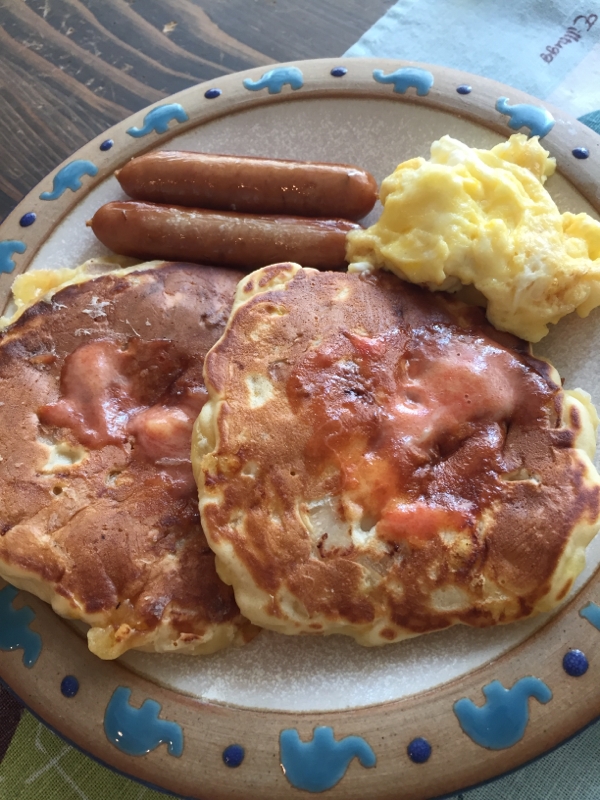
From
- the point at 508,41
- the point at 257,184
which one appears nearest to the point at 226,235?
the point at 257,184

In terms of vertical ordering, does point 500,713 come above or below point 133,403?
above

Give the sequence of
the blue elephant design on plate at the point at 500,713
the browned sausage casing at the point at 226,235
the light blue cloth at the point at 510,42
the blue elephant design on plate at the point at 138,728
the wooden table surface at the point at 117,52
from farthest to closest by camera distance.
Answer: the wooden table surface at the point at 117,52 → the light blue cloth at the point at 510,42 → the browned sausage casing at the point at 226,235 → the blue elephant design on plate at the point at 138,728 → the blue elephant design on plate at the point at 500,713

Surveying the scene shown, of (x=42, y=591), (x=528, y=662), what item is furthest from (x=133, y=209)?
(x=528, y=662)

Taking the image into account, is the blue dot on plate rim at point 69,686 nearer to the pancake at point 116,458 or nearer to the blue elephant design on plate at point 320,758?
the pancake at point 116,458

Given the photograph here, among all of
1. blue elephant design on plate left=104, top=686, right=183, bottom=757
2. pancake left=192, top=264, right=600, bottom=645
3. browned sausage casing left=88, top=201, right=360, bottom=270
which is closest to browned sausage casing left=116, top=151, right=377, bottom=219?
browned sausage casing left=88, top=201, right=360, bottom=270

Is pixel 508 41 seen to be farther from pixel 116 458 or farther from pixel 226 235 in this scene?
pixel 116 458

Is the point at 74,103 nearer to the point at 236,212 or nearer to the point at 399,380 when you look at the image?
the point at 236,212

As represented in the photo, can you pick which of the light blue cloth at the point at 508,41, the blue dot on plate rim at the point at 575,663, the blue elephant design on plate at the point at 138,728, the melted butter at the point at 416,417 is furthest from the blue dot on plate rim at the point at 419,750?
the light blue cloth at the point at 508,41
